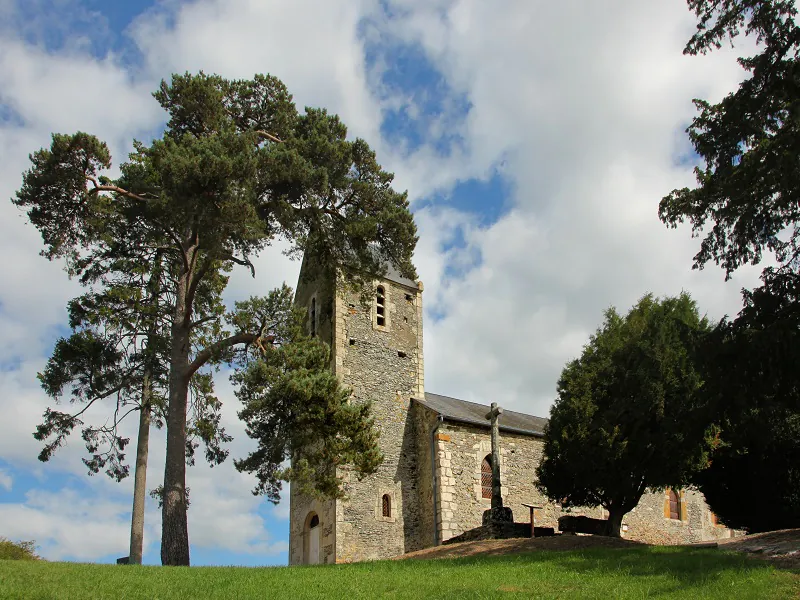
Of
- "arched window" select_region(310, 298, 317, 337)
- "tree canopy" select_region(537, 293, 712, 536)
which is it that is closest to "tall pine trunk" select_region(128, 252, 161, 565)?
"arched window" select_region(310, 298, 317, 337)

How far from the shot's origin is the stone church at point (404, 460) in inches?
896

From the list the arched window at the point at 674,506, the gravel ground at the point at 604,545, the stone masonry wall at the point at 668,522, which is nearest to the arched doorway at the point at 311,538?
the gravel ground at the point at 604,545

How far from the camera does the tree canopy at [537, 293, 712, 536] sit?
19.3m

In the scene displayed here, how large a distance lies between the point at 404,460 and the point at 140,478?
845cm

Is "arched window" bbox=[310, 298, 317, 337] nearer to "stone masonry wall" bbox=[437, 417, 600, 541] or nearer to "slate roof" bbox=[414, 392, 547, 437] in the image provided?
"slate roof" bbox=[414, 392, 547, 437]

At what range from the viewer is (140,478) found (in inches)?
786

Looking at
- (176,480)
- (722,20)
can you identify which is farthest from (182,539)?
A: (722,20)

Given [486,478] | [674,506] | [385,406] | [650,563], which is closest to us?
Result: [650,563]

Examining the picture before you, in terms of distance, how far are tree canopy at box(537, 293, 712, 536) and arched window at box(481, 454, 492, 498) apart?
2.80m

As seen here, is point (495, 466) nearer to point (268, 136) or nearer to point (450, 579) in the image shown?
point (450, 579)

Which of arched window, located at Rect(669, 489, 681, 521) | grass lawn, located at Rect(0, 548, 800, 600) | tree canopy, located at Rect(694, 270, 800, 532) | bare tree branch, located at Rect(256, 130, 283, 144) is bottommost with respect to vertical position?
grass lawn, located at Rect(0, 548, 800, 600)

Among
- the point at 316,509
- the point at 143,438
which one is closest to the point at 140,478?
the point at 143,438

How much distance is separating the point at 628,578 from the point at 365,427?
6.61 meters

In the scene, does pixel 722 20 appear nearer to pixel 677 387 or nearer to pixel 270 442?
pixel 677 387
